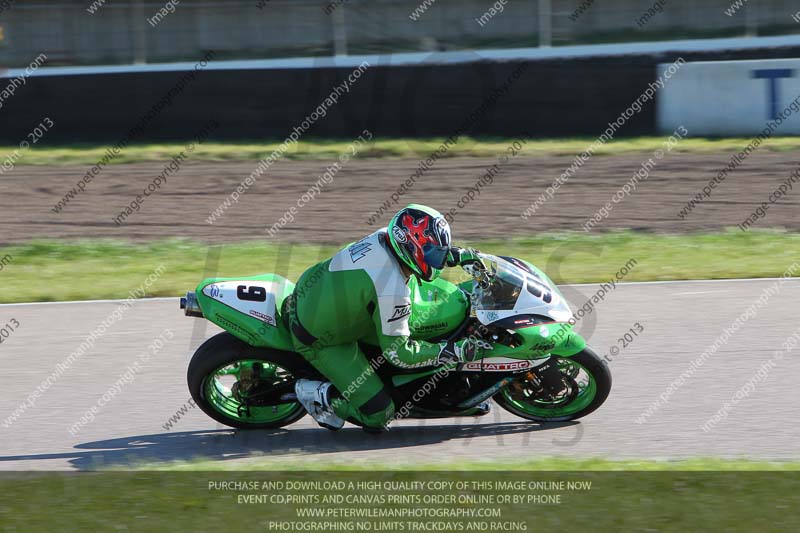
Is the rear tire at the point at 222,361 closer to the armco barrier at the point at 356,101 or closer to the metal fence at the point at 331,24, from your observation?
the armco barrier at the point at 356,101

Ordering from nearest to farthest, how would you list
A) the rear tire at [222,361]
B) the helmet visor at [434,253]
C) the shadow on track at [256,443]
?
1. the helmet visor at [434,253]
2. the shadow on track at [256,443]
3. the rear tire at [222,361]

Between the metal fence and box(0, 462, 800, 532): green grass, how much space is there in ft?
60.2

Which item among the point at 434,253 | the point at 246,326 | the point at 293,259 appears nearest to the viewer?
the point at 434,253

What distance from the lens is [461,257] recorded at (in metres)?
6.59

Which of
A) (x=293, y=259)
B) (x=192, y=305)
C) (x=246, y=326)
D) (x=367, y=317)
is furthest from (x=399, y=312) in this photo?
(x=293, y=259)

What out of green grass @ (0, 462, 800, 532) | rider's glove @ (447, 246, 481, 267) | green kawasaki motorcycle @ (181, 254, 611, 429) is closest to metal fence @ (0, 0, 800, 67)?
green kawasaki motorcycle @ (181, 254, 611, 429)

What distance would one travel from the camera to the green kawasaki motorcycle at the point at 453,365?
6.67m

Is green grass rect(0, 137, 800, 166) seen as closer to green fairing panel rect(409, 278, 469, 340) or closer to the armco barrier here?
the armco barrier

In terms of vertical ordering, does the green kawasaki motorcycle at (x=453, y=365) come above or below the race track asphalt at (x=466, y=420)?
above

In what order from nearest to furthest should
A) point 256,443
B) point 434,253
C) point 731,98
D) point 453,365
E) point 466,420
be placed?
point 434,253 < point 453,365 < point 256,443 < point 466,420 < point 731,98

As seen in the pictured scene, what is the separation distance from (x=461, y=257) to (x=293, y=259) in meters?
6.15

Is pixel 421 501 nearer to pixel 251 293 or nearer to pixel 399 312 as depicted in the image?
pixel 399 312

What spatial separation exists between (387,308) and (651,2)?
2125 cm

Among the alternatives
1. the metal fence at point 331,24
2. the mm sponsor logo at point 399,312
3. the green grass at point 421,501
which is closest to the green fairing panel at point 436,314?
the mm sponsor logo at point 399,312
